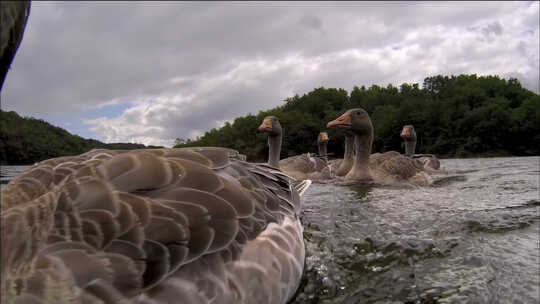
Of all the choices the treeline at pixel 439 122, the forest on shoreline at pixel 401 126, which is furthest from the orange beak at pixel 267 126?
the treeline at pixel 439 122

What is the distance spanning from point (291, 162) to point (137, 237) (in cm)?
1114

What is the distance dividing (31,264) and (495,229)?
437 centimetres

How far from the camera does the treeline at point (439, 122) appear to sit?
43.7 meters

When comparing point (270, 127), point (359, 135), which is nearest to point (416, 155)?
point (359, 135)

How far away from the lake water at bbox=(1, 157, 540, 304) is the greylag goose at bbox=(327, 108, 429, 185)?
3628 millimetres

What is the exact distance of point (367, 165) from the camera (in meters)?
→ 9.83

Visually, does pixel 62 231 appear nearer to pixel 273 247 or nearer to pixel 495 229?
pixel 273 247

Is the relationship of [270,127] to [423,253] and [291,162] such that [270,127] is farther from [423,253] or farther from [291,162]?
[423,253]

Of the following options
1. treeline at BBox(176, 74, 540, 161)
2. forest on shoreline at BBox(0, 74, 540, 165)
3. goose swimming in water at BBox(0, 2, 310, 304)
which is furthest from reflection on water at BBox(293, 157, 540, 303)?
treeline at BBox(176, 74, 540, 161)

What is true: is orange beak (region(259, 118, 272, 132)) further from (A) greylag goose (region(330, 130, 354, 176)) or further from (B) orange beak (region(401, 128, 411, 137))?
(B) orange beak (region(401, 128, 411, 137))

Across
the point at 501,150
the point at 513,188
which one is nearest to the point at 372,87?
the point at 501,150

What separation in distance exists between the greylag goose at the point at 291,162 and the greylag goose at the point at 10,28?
379 inches

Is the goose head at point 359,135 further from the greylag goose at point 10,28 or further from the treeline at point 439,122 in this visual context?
the treeline at point 439,122

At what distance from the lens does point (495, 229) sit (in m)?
4.27
